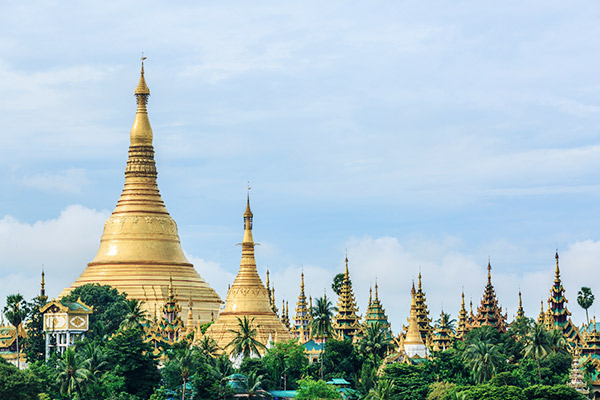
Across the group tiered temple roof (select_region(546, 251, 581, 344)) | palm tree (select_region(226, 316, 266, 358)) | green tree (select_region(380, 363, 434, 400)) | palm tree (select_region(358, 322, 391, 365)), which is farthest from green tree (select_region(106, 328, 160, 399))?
tiered temple roof (select_region(546, 251, 581, 344))

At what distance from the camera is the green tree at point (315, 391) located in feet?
323

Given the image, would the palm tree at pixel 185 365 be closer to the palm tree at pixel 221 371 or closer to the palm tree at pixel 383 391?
the palm tree at pixel 221 371

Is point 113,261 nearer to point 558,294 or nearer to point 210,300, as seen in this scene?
point 210,300

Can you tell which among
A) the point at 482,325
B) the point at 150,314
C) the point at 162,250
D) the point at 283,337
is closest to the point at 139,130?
the point at 162,250

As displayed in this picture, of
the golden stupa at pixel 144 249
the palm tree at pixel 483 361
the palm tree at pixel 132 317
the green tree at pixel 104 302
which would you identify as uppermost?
the golden stupa at pixel 144 249

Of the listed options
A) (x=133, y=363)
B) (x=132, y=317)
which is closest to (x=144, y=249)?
(x=132, y=317)

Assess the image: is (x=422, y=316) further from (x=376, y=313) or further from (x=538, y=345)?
(x=538, y=345)

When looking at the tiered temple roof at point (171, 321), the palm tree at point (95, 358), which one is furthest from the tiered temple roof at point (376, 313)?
the palm tree at point (95, 358)

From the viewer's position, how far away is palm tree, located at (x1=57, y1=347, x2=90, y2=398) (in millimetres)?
89188

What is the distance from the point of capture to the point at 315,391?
9900 cm

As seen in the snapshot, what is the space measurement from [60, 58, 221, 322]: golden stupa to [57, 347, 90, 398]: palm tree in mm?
36353

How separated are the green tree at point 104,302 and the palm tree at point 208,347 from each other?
856 cm

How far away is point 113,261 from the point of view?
13150 cm

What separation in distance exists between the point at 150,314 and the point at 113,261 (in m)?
8.93
